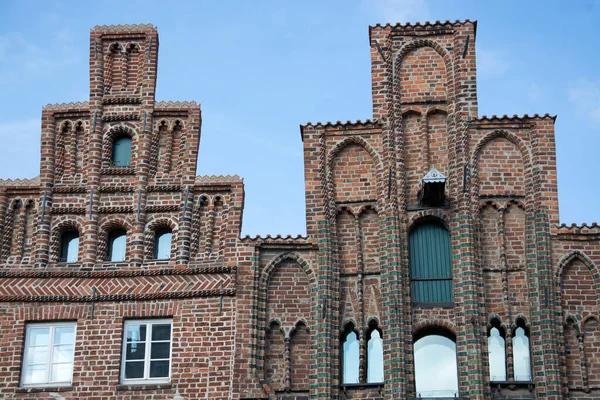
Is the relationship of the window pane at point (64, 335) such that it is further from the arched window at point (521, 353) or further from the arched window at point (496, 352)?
the arched window at point (521, 353)

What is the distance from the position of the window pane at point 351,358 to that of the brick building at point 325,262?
0.03 meters

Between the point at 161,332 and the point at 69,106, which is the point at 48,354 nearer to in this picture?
the point at 161,332

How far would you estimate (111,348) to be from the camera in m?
22.3

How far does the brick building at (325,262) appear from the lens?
21688 mm

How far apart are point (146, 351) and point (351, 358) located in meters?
4.48

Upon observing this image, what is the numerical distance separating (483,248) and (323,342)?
13.6 ft

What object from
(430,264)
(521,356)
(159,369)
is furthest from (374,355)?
(159,369)

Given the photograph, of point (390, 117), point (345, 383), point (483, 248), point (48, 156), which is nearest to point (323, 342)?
point (345, 383)

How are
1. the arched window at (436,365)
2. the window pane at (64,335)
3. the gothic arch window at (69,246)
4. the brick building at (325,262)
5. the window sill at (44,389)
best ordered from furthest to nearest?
the gothic arch window at (69,246), the window pane at (64,335), the window sill at (44,389), the brick building at (325,262), the arched window at (436,365)

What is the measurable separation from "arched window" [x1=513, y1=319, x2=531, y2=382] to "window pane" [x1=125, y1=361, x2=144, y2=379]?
8006 mm

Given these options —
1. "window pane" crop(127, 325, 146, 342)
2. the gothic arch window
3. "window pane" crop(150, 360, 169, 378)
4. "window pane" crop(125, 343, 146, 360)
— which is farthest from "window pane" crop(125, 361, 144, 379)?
the gothic arch window

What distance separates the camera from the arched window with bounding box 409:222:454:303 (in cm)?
2238

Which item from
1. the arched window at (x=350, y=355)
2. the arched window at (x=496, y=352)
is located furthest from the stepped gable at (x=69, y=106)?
the arched window at (x=496, y=352)

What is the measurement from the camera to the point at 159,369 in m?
22.1
